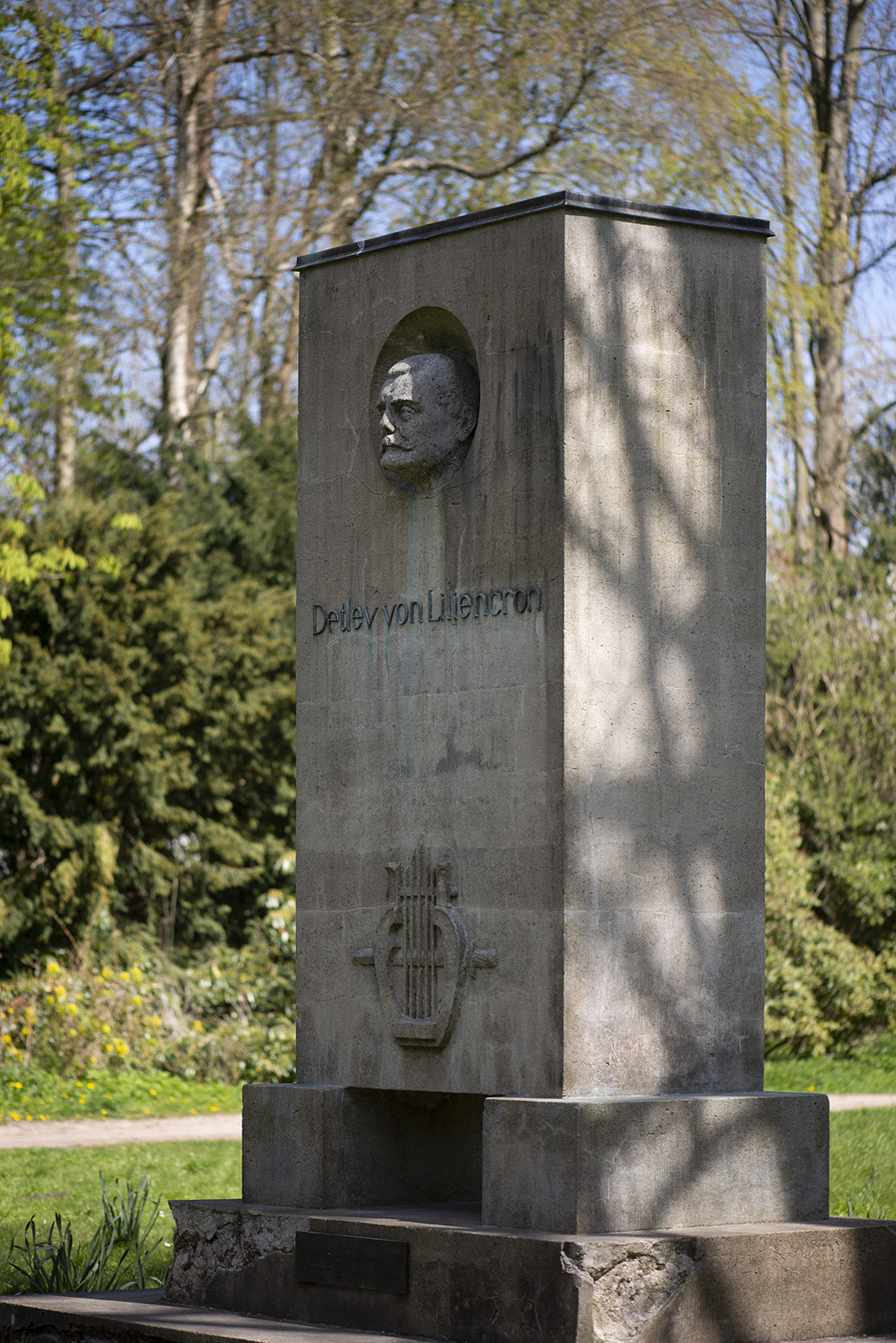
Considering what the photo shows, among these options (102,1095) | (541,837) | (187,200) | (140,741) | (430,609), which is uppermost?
(187,200)

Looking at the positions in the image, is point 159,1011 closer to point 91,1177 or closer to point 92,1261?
point 91,1177

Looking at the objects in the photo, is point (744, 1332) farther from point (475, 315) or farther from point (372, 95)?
point (372, 95)

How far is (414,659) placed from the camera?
6.18 meters

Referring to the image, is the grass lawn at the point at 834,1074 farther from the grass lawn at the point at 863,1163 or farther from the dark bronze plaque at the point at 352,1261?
the dark bronze plaque at the point at 352,1261

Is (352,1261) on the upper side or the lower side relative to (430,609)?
lower

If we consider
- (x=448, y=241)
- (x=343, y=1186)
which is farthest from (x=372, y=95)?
(x=343, y=1186)

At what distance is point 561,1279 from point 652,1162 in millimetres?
500

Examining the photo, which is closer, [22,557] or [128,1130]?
[128,1130]

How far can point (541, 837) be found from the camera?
569cm

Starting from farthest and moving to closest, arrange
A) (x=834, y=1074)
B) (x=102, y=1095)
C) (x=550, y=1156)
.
Answer: (x=834, y=1074), (x=102, y=1095), (x=550, y=1156)

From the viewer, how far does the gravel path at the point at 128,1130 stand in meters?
11.7

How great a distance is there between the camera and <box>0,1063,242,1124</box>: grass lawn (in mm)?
13172

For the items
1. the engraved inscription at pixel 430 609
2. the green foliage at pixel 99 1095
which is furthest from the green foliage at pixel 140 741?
the engraved inscription at pixel 430 609

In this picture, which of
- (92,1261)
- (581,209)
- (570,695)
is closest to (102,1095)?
(92,1261)
